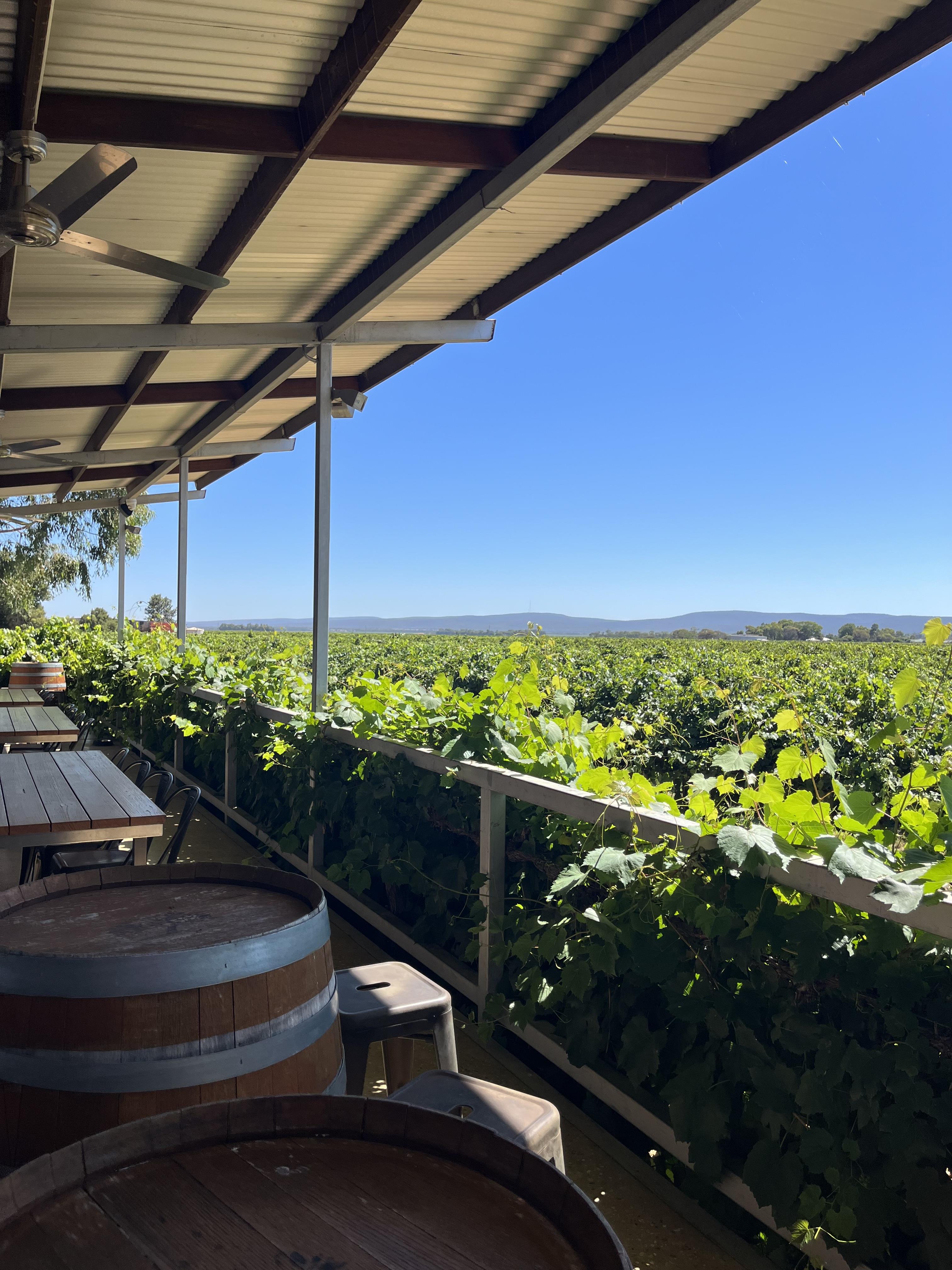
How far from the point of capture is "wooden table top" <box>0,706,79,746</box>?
5199mm

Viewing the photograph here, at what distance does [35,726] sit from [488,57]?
15.5 feet

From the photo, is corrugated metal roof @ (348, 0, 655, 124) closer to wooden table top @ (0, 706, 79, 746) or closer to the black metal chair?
the black metal chair

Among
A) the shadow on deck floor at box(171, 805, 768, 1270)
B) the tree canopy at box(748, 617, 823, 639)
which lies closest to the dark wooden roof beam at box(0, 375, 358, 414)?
the shadow on deck floor at box(171, 805, 768, 1270)

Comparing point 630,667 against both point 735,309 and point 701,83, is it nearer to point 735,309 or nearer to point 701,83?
point 701,83

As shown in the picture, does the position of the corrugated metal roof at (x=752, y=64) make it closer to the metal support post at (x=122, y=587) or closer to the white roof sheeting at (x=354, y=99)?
the white roof sheeting at (x=354, y=99)

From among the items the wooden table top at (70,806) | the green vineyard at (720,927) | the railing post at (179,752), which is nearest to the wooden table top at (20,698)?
the railing post at (179,752)

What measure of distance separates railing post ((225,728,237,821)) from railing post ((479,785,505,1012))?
10.2 feet

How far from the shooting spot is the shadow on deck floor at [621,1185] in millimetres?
1908

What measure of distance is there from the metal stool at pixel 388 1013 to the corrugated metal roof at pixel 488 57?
2459 mm

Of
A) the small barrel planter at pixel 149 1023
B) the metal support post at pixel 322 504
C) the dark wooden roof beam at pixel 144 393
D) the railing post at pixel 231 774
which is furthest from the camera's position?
the dark wooden roof beam at pixel 144 393

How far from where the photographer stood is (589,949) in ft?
7.16

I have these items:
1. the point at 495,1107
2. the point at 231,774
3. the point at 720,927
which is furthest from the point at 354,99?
the point at 231,774

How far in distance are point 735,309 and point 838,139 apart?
5540 inches

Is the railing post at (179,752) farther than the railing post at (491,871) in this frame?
Yes
